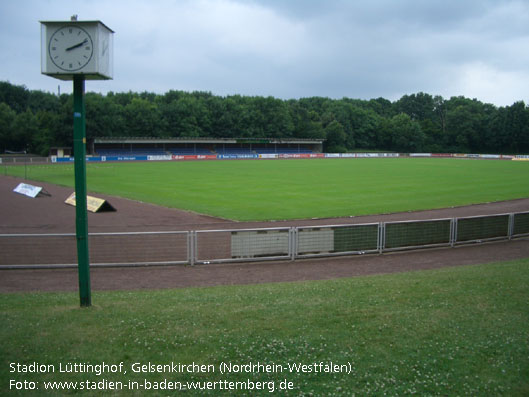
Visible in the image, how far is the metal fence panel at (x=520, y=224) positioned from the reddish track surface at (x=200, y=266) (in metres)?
0.49

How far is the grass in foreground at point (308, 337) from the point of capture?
16.6 feet

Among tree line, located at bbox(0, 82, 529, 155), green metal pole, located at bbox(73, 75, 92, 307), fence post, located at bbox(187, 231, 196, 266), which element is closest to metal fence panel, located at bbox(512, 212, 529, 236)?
fence post, located at bbox(187, 231, 196, 266)

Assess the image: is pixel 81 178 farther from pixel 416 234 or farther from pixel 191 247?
pixel 416 234

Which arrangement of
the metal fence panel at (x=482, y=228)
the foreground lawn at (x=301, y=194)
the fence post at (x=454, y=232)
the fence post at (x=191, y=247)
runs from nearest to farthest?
1. the fence post at (x=191, y=247)
2. the fence post at (x=454, y=232)
3. the metal fence panel at (x=482, y=228)
4. the foreground lawn at (x=301, y=194)

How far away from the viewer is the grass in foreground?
16.6ft

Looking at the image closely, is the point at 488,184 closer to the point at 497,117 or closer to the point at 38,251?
the point at 38,251

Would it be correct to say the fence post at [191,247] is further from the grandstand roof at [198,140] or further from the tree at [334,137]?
the tree at [334,137]

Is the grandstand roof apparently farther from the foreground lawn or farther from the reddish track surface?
the reddish track surface

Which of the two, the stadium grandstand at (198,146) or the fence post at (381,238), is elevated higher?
the stadium grandstand at (198,146)

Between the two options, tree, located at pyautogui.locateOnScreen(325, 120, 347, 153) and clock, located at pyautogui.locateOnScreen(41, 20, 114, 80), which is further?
tree, located at pyautogui.locateOnScreen(325, 120, 347, 153)

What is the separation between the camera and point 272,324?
6680 mm

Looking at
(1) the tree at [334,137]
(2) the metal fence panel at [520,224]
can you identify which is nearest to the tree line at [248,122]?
(1) the tree at [334,137]

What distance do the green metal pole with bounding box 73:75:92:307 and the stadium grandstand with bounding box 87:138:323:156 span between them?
93.9 metres

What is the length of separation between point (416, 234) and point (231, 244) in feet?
22.3
